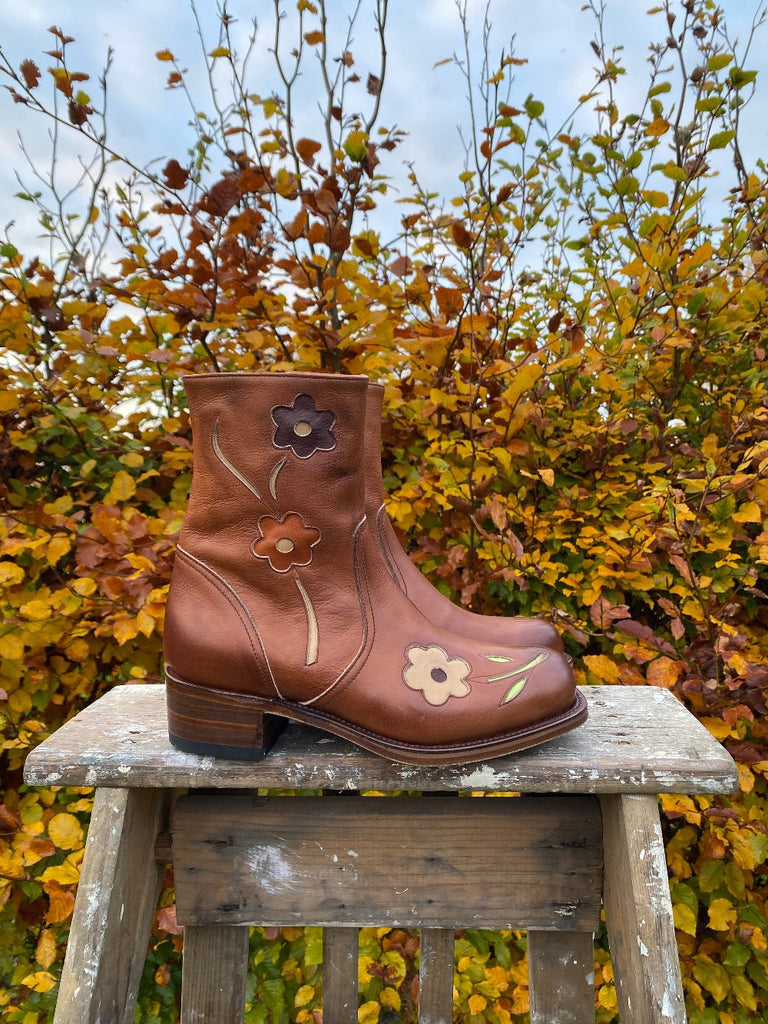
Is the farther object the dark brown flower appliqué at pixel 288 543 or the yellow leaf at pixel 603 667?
the yellow leaf at pixel 603 667

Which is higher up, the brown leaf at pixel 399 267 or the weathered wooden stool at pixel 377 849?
the brown leaf at pixel 399 267

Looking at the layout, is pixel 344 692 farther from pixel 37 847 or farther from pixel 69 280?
pixel 69 280

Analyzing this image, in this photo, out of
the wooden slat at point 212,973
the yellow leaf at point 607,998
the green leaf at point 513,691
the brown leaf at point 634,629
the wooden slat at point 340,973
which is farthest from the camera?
the yellow leaf at point 607,998

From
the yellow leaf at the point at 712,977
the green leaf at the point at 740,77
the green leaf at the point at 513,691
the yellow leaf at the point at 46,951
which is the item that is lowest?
the yellow leaf at the point at 712,977

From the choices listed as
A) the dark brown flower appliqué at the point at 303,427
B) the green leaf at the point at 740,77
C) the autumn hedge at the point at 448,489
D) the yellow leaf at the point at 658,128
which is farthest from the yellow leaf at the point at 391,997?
the green leaf at the point at 740,77

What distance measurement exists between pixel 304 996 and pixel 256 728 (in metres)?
0.94

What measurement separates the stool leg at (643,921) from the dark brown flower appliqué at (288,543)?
1.59ft

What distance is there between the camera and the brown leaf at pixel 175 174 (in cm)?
117

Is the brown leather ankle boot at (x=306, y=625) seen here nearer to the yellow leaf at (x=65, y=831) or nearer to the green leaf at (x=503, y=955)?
the yellow leaf at (x=65, y=831)

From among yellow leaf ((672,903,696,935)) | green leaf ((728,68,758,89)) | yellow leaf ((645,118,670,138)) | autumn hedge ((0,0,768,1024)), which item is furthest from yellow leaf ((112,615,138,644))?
green leaf ((728,68,758,89))

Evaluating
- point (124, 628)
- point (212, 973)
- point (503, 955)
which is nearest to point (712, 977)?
point (503, 955)

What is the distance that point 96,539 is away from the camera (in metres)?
1.35

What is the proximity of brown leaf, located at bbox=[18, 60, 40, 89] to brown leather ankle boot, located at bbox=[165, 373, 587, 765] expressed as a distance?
33.9 inches

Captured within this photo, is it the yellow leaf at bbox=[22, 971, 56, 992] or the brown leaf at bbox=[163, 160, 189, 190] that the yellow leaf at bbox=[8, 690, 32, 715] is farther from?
the brown leaf at bbox=[163, 160, 189, 190]
